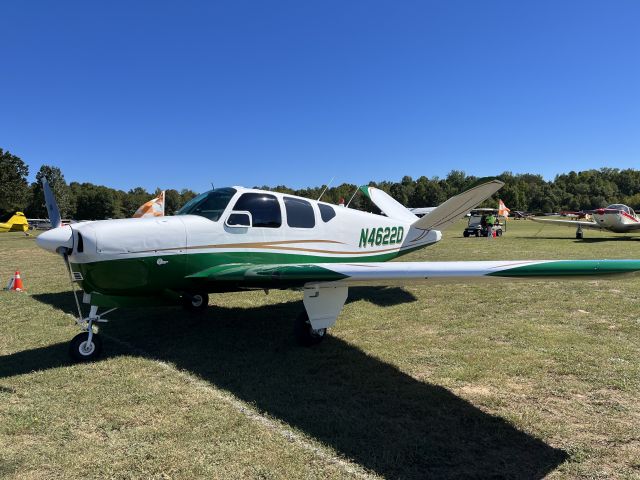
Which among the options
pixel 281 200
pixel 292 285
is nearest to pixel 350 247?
pixel 281 200

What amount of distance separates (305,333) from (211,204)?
7.47 feet

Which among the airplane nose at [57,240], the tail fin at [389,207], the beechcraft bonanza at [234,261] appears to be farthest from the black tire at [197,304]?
the tail fin at [389,207]

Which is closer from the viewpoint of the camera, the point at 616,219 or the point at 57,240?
the point at 57,240

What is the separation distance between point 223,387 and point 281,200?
10.1 feet

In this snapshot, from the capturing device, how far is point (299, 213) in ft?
22.0

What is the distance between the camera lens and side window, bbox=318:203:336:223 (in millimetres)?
7078

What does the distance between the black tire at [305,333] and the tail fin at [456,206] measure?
11.7 ft

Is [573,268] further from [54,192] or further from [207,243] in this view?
[54,192]

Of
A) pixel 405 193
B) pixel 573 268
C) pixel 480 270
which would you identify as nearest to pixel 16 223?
pixel 480 270

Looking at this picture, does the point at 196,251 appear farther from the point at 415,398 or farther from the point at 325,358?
the point at 415,398

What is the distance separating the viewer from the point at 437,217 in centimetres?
845

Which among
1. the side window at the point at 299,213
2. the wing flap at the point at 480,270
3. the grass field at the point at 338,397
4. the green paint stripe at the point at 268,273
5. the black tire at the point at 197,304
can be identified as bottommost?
the grass field at the point at 338,397

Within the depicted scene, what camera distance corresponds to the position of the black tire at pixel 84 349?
5064mm

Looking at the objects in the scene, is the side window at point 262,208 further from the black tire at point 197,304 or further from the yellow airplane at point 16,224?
the yellow airplane at point 16,224
